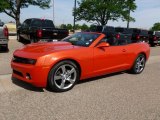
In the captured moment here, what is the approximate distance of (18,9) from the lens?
26062 mm

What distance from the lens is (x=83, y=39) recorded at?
6.63 m

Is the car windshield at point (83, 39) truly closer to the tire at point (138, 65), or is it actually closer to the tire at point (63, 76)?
the tire at point (63, 76)

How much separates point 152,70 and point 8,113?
5926 millimetres

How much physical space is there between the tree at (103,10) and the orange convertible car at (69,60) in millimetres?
25636

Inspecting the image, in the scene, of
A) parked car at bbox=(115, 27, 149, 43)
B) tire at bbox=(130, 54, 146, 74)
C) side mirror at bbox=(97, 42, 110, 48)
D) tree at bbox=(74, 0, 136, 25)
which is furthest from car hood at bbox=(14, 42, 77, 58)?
tree at bbox=(74, 0, 136, 25)

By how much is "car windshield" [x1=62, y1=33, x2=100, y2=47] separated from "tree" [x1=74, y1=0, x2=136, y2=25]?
25665 mm

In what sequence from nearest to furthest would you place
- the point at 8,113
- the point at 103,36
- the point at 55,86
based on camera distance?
the point at 8,113, the point at 55,86, the point at 103,36

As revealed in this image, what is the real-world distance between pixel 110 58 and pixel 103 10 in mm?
27219

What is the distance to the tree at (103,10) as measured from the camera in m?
32.1

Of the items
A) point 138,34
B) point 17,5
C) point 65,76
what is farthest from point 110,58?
point 17,5

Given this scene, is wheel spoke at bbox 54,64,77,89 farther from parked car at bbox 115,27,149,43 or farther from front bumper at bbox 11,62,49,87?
parked car at bbox 115,27,149,43

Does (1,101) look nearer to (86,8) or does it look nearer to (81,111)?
(81,111)

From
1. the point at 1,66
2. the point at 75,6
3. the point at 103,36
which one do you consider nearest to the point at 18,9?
the point at 75,6

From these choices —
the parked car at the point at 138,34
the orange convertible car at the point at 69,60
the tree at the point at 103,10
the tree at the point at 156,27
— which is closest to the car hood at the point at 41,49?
the orange convertible car at the point at 69,60
